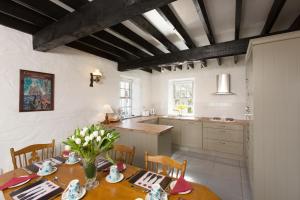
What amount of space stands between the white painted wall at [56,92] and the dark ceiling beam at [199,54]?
865mm

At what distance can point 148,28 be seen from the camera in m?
2.03

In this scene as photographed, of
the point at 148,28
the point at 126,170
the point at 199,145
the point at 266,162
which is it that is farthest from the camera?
the point at 199,145

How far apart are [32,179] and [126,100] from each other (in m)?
3.12

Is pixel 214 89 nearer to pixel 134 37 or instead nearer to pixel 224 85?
pixel 224 85

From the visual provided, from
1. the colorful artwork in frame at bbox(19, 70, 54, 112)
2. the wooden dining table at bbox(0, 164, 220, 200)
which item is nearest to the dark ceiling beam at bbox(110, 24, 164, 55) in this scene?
the colorful artwork in frame at bbox(19, 70, 54, 112)

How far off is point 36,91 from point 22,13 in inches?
41.6

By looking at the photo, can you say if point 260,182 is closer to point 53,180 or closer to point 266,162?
point 266,162

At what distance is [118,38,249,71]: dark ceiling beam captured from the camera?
2.36 metres

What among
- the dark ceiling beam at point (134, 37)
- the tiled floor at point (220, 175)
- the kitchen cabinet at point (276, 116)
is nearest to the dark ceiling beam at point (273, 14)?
the kitchen cabinet at point (276, 116)

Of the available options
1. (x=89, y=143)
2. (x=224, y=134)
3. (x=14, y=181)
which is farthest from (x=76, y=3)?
(x=224, y=134)

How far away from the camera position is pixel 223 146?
3.44m

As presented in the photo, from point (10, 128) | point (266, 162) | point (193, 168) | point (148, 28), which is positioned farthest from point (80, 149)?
point (193, 168)

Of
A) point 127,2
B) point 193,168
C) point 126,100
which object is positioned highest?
point 127,2

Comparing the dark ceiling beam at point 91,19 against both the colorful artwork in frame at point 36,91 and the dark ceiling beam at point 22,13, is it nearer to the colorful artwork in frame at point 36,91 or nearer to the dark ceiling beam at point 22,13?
the dark ceiling beam at point 22,13
